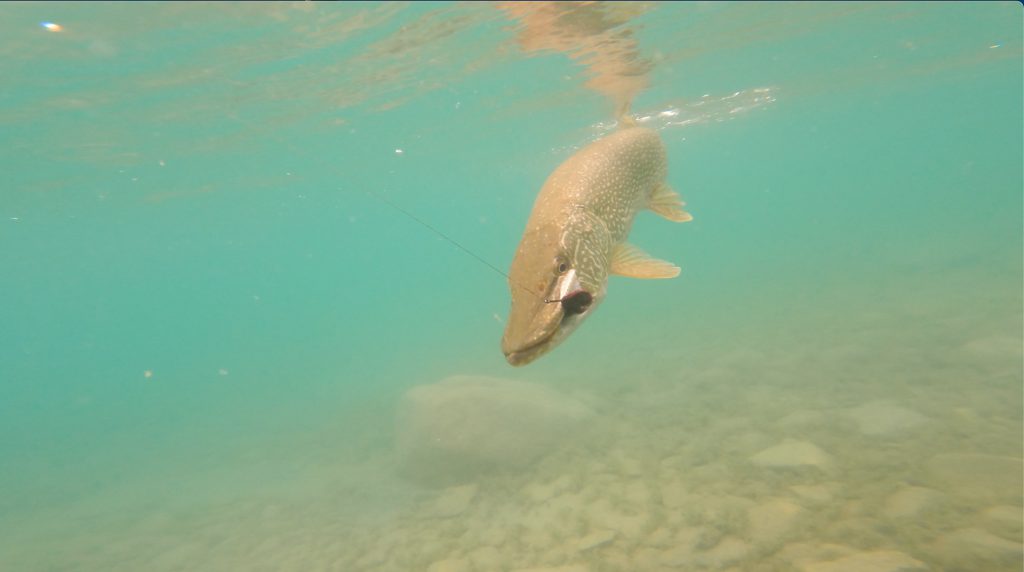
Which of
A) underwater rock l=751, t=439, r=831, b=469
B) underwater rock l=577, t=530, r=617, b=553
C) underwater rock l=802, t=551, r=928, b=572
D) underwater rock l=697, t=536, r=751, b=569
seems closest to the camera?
underwater rock l=802, t=551, r=928, b=572

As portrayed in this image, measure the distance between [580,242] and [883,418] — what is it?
6128mm

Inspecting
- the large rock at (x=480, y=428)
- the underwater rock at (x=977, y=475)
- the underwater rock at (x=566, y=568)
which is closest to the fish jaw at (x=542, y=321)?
the underwater rock at (x=566, y=568)

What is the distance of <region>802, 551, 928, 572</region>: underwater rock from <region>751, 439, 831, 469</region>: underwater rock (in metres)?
1.95

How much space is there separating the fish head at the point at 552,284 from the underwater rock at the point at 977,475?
14.1 feet

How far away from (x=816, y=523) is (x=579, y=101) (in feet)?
68.8

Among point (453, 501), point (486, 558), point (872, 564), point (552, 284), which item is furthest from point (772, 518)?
point (453, 501)

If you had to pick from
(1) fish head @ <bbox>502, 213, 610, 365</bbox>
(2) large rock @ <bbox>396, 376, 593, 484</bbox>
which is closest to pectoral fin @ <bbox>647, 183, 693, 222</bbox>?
(1) fish head @ <bbox>502, 213, 610, 365</bbox>

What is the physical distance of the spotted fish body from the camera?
9.34 ft

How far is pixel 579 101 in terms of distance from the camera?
23031 mm

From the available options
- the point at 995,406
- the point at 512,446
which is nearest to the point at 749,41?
the point at 995,406

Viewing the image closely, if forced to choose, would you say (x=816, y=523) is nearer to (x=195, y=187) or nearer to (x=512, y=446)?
(x=512, y=446)

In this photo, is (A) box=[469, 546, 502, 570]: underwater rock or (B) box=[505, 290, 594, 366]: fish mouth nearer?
(B) box=[505, 290, 594, 366]: fish mouth

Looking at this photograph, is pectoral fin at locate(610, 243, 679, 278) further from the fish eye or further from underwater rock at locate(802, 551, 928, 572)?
underwater rock at locate(802, 551, 928, 572)

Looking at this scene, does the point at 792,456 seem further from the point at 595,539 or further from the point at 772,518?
the point at 595,539
